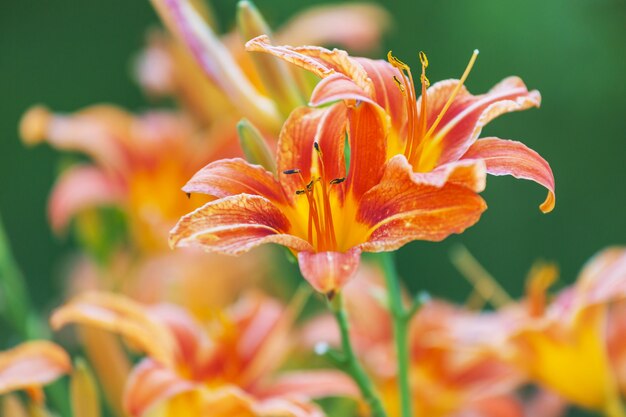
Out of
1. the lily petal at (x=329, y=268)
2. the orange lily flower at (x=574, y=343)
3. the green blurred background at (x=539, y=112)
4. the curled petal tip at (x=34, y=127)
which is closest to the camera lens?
the lily petal at (x=329, y=268)

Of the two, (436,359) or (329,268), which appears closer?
(329,268)

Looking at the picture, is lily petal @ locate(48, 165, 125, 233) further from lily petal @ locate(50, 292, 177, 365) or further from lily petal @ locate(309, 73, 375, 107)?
lily petal @ locate(309, 73, 375, 107)

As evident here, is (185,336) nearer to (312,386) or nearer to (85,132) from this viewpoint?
(312,386)

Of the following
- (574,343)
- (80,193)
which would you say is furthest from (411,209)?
(80,193)

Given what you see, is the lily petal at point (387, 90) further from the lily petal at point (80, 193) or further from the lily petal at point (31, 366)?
the lily petal at point (80, 193)

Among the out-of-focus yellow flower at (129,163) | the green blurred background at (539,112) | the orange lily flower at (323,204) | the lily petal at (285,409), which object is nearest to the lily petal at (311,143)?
the orange lily flower at (323,204)

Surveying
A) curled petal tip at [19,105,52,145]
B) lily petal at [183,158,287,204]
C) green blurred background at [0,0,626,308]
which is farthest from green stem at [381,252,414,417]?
green blurred background at [0,0,626,308]
